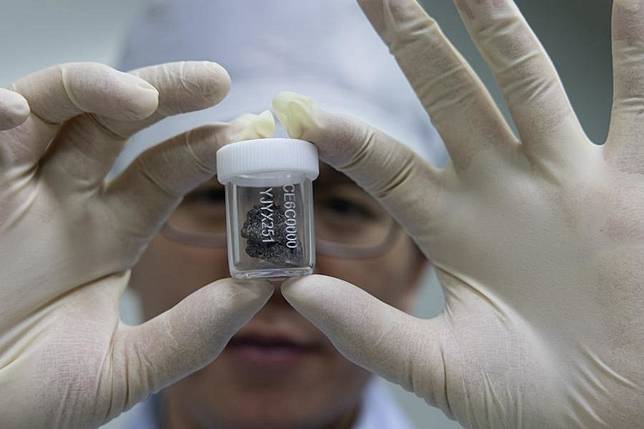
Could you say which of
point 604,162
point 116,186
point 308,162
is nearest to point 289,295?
point 308,162

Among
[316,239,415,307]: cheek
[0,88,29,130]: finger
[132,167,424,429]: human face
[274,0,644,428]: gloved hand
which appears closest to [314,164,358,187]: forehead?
[132,167,424,429]: human face

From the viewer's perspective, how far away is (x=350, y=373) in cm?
111

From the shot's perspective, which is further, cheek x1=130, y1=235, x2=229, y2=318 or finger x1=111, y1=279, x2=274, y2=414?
cheek x1=130, y1=235, x2=229, y2=318

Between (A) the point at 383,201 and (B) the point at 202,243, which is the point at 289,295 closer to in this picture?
(A) the point at 383,201

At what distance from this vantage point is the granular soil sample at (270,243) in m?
0.65

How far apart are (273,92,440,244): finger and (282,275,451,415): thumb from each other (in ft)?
0.40

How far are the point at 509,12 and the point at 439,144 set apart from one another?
45 cm

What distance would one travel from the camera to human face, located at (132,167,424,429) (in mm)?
1032

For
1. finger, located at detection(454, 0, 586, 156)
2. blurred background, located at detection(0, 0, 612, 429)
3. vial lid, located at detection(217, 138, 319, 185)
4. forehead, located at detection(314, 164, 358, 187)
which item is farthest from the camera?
blurred background, located at detection(0, 0, 612, 429)

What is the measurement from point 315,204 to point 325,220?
28 mm

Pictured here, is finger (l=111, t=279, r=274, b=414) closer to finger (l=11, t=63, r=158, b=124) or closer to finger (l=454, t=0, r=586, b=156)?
finger (l=11, t=63, r=158, b=124)

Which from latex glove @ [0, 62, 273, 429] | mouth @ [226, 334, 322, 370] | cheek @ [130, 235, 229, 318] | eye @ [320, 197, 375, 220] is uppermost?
latex glove @ [0, 62, 273, 429]

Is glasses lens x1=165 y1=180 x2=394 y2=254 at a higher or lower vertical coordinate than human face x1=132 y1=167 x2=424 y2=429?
higher

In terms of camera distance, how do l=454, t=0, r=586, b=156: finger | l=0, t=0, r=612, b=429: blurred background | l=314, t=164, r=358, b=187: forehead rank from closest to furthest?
l=454, t=0, r=586, b=156: finger
l=314, t=164, r=358, b=187: forehead
l=0, t=0, r=612, b=429: blurred background
